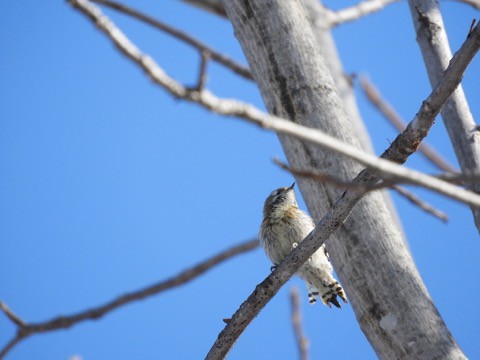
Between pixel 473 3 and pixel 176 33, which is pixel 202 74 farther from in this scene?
pixel 176 33

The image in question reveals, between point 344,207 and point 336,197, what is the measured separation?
0.81 metres

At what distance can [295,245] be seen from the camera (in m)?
6.29

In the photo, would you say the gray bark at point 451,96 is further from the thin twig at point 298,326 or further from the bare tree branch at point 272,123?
the bare tree branch at point 272,123

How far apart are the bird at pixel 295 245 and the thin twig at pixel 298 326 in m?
2.83

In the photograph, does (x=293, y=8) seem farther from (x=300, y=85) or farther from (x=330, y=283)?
(x=330, y=283)

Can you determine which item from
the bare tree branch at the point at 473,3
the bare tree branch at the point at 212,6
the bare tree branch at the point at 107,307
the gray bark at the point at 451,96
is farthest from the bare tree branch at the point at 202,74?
the bare tree branch at the point at 212,6

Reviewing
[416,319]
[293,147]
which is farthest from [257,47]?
[416,319]

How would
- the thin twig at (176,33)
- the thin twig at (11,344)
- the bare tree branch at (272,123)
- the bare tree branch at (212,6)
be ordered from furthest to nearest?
the bare tree branch at (212,6), the thin twig at (176,33), the thin twig at (11,344), the bare tree branch at (272,123)

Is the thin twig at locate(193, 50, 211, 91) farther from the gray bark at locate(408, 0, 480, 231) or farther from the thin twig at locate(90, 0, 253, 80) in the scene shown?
the thin twig at locate(90, 0, 253, 80)

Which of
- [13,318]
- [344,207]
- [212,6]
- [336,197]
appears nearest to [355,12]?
[212,6]

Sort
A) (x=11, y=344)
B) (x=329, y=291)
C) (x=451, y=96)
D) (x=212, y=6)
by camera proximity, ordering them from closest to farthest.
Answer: (x=11, y=344) < (x=451, y=96) < (x=329, y=291) < (x=212, y=6)

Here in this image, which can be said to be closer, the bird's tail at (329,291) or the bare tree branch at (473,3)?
the bare tree branch at (473,3)

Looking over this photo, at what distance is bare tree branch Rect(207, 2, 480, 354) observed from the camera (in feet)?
8.96

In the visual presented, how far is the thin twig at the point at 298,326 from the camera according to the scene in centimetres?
320
